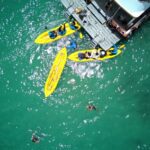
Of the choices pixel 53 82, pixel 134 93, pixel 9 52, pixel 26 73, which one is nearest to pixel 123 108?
pixel 134 93

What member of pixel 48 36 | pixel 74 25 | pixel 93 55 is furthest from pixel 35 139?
pixel 74 25

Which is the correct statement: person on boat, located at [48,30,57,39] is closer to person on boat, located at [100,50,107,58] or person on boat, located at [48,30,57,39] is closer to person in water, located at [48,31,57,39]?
person in water, located at [48,31,57,39]

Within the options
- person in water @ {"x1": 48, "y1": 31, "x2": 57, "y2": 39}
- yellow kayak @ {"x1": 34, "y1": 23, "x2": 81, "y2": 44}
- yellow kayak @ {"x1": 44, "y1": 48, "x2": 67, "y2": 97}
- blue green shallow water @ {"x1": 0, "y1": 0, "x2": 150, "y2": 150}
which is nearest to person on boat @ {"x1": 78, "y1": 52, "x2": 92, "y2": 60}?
blue green shallow water @ {"x1": 0, "y1": 0, "x2": 150, "y2": 150}

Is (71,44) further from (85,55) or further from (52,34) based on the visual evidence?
(52,34)

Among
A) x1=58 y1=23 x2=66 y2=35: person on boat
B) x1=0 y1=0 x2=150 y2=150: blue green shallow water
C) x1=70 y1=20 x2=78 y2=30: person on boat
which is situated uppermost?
x1=58 y1=23 x2=66 y2=35: person on boat

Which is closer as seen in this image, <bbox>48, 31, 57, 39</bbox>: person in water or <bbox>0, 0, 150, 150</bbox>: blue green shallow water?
<bbox>0, 0, 150, 150</bbox>: blue green shallow water

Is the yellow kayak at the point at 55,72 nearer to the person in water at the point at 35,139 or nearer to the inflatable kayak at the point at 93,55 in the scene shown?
the inflatable kayak at the point at 93,55

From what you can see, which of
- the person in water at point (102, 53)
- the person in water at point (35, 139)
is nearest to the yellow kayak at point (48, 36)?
the person in water at point (102, 53)
